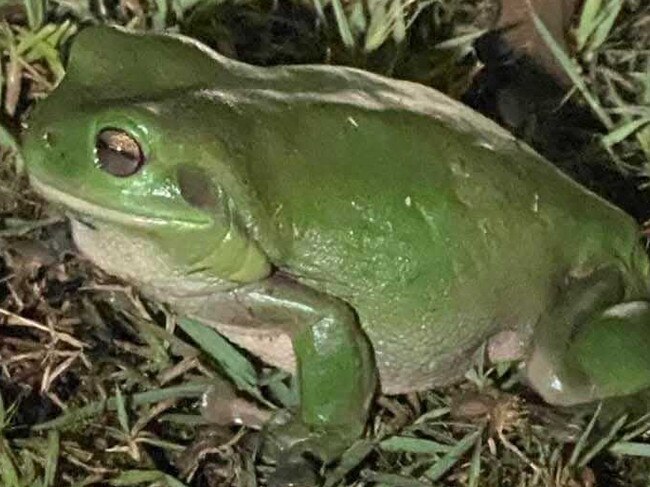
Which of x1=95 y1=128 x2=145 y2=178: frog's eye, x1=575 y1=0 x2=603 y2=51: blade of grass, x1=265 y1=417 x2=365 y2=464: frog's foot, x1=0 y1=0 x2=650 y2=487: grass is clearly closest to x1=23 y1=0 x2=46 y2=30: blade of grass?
x1=0 y1=0 x2=650 y2=487: grass

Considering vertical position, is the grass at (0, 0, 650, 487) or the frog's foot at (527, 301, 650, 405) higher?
the frog's foot at (527, 301, 650, 405)

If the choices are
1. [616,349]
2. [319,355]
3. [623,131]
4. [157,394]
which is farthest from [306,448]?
[623,131]

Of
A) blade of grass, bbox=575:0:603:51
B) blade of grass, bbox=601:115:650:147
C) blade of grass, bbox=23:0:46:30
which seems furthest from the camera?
blade of grass, bbox=575:0:603:51

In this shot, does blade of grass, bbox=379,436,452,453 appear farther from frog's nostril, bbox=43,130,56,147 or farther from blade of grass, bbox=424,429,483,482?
frog's nostril, bbox=43,130,56,147

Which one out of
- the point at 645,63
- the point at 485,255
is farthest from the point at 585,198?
the point at 645,63

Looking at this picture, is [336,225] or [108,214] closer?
[108,214]

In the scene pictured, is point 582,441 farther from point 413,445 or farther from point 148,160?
point 148,160
